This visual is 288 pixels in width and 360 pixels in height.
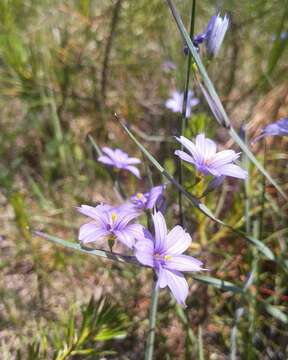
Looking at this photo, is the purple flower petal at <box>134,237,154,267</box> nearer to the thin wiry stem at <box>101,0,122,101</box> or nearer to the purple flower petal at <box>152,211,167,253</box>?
the purple flower petal at <box>152,211,167,253</box>

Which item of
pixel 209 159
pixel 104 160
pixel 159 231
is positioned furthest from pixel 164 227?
pixel 104 160

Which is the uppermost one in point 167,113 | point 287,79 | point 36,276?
point 287,79

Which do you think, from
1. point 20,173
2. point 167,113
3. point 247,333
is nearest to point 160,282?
point 247,333

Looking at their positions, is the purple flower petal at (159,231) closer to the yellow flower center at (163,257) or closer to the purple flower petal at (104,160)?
the yellow flower center at (163,257)

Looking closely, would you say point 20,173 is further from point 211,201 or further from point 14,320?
point 211,201

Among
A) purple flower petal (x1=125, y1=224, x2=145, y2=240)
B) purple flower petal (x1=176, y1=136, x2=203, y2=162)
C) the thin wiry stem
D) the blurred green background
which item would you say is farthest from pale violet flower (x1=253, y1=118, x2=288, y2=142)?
the thin wiry stem

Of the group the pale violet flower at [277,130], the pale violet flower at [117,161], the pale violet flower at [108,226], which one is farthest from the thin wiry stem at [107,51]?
the pale violet flower at [108,226]
